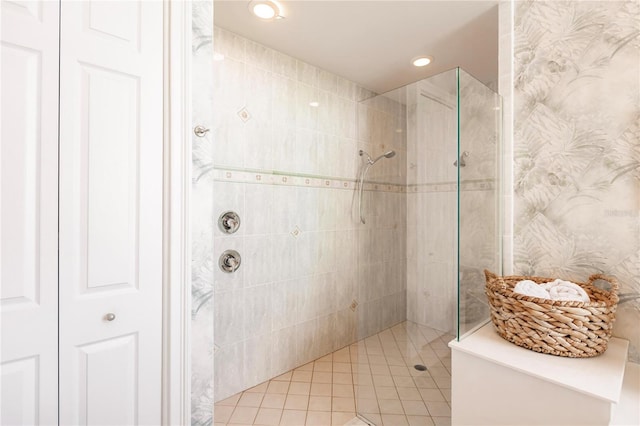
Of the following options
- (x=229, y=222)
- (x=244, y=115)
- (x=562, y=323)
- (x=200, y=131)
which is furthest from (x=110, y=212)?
(x=562, y=323)

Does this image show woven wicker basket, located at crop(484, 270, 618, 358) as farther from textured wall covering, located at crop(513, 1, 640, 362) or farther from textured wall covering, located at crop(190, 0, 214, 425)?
textured wall covering, located at crop(190, 0, 214, 425)

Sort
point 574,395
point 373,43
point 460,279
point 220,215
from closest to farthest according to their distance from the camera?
point 574,395
point 460,279
point 220,215
point 373,43

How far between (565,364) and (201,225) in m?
1.47

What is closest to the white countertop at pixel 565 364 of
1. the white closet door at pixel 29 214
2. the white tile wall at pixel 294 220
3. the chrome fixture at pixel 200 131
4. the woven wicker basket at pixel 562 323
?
the woven wicker basket at pixel 562 323

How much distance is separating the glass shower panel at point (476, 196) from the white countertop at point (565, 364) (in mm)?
112

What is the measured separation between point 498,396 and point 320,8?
81.5 inches

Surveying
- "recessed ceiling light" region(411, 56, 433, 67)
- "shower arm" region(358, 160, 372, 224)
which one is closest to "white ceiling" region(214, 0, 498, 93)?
"recessed ceiling light" region(411, 56, 433, 67)

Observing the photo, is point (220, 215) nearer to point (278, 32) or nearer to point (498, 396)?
point (278, 32)

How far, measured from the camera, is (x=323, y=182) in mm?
2564

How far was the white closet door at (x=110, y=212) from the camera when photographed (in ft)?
3.19

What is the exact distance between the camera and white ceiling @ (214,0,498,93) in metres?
1.73

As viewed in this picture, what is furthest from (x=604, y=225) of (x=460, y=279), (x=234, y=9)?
(x=234, y=9)

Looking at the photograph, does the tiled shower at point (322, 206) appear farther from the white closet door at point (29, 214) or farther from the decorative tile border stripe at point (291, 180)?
the white closet door at point (29, 214)

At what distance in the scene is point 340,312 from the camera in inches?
106
